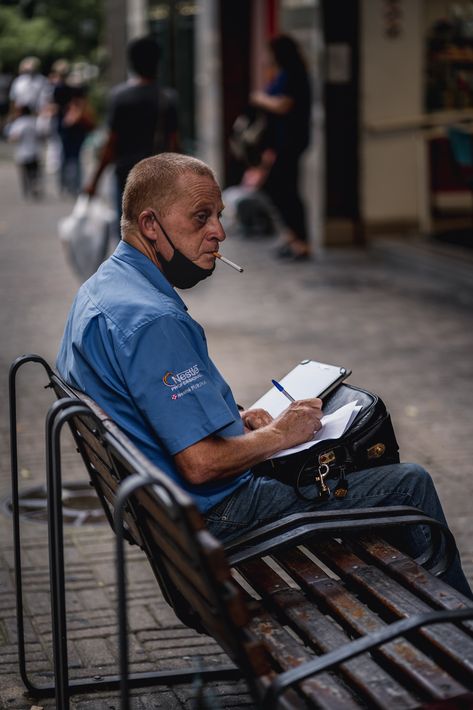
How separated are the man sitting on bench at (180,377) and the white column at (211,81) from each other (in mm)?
13961

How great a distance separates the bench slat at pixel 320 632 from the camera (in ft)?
8.68

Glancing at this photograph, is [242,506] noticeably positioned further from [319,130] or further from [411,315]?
[319,130]

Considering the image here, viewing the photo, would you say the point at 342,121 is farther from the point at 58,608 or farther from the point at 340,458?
the point at 58,608

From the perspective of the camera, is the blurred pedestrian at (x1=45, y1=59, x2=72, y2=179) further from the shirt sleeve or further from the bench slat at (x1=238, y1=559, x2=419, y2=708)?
the bench slat at (x1=238, y1=559, x2=419, y2=708)

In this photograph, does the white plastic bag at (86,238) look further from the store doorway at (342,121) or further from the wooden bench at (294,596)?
the store doorway at (342,121)

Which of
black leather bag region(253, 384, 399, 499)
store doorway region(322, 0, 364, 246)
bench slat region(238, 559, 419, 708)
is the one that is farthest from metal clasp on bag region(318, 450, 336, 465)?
store doorway region(322, 0, 364, 246)

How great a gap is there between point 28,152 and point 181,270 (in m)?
17.9

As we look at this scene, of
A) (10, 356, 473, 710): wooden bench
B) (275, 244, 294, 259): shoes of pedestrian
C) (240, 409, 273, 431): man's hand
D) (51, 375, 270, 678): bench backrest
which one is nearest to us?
(51, 375, 270, 678): bench backrest

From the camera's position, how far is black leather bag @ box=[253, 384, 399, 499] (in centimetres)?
351

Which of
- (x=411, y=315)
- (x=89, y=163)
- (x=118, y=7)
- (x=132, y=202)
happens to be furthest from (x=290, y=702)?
(x=89, y=163)

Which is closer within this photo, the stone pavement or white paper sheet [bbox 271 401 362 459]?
white paper sheet [bbox 271 401 362 459]

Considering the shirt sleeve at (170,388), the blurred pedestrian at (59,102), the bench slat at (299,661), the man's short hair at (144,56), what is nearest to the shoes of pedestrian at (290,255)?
the man's short hair at (144,56)

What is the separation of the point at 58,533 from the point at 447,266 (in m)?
8.98

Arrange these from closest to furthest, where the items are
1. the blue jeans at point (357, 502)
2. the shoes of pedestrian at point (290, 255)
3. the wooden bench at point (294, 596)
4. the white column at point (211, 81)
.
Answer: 1. the wooden bench at point (294, 596)
2. the blue jeans at point (357, 502)
3. the shoes of pedestrian at point (290, 255)
4. the white column at point (211, 81)
